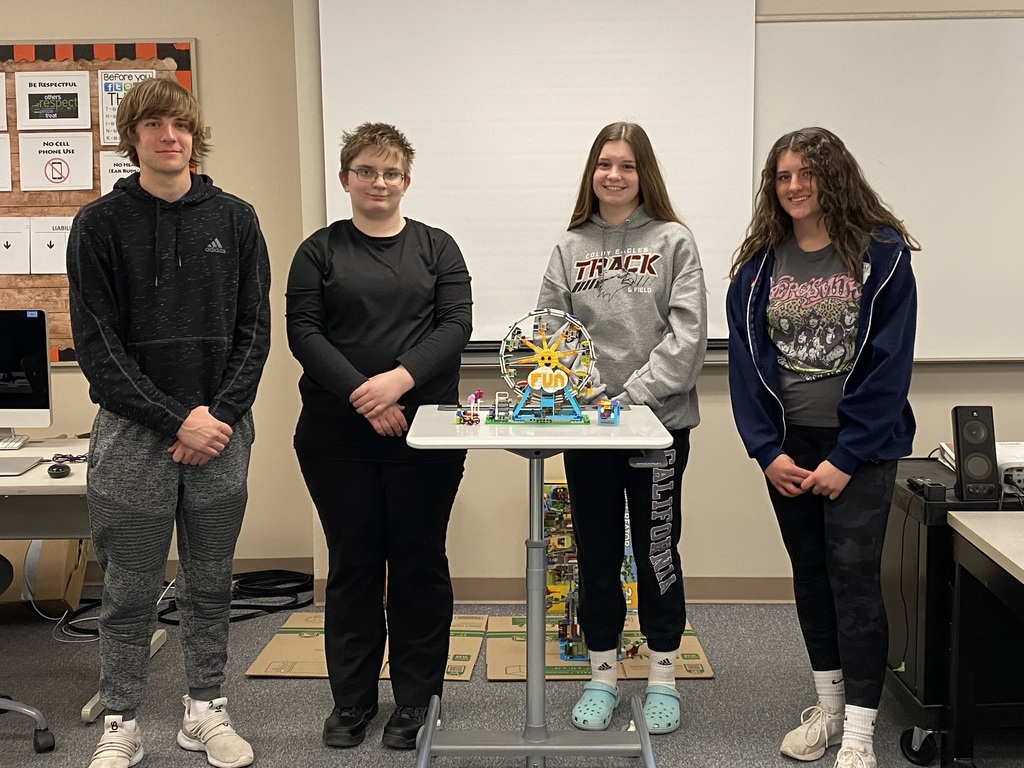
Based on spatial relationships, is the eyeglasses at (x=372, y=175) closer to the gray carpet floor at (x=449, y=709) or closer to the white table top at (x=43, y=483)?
the white table top at (x=43, y=483)

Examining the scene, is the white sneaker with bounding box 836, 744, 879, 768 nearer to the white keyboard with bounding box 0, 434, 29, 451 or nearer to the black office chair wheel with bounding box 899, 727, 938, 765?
the black office chair wheel with bounding box 899, 727, 938, 765

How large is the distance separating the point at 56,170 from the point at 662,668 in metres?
2.89

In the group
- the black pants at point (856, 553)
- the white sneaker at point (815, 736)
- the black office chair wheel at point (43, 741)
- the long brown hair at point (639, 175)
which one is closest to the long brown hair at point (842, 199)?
the long brown hair at point (639, 175)

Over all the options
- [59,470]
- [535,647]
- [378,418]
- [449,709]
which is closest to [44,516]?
[59,470]

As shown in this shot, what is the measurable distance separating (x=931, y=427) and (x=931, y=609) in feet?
4.67

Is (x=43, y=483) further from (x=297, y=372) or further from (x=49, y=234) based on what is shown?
(x=49, y=234)

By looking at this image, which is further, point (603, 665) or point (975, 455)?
point (603, 665)

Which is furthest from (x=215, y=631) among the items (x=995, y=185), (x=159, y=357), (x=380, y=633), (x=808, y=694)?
(x=995, y=185)

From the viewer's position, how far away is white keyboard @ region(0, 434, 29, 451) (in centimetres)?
312

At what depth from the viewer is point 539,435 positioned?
6.31ft

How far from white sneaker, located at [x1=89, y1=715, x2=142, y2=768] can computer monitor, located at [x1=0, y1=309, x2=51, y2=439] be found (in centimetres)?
110

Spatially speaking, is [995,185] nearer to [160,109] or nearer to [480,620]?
[480,620]

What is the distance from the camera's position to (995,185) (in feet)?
11.6

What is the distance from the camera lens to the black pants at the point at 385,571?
8.02 ft
